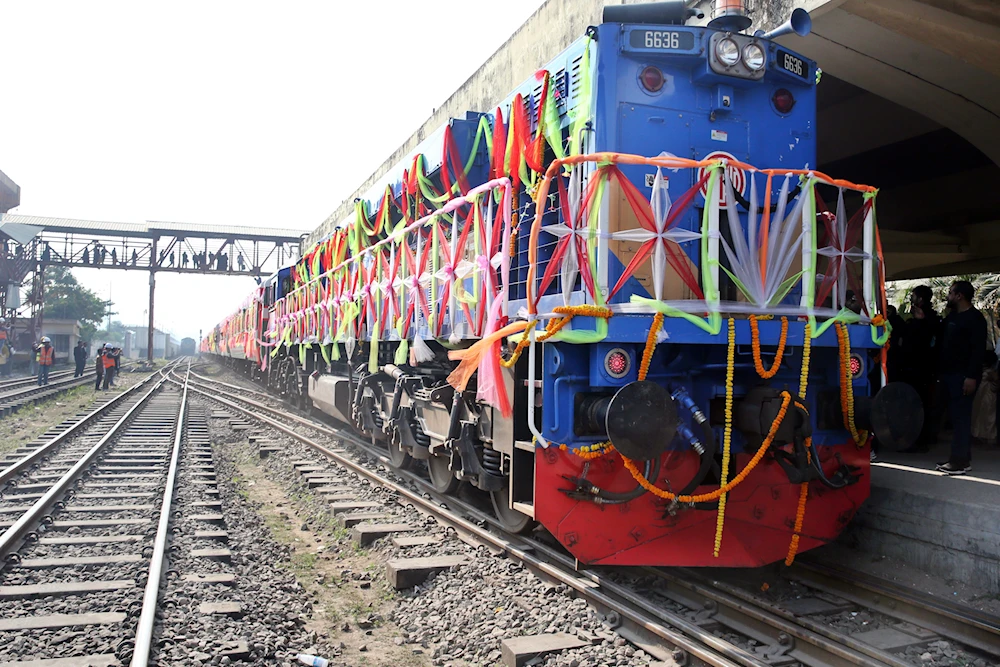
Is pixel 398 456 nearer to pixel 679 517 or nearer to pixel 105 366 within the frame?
pixel 679 517

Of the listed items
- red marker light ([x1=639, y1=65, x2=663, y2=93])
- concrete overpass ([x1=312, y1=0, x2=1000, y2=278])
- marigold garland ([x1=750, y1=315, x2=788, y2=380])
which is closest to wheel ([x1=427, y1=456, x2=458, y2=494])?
marigold garland ([x1=750, y1=315, x2=788, y2=380])

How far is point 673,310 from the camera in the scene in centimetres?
420

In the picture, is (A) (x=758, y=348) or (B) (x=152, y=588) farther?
(B) (x=152, y=588)

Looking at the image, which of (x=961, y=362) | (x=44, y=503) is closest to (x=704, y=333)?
(x=961, y=362)

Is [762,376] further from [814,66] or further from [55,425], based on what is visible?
[55,425]

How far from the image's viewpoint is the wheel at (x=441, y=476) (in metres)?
7.09

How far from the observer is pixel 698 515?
184 inches

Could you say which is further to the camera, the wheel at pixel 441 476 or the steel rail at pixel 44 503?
the wheel at pixel 441 476

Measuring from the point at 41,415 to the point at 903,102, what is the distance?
16747 mm

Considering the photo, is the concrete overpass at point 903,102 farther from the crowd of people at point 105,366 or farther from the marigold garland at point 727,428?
the crowd of people at point 105,366

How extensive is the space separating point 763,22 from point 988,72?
6.42ft

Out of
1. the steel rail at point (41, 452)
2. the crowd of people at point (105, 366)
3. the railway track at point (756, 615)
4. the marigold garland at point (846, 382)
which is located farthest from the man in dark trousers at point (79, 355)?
the marigold garland at point (846, 382)

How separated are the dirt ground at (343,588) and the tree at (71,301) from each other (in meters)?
58.1

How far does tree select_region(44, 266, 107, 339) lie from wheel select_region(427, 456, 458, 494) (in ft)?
191
